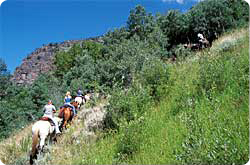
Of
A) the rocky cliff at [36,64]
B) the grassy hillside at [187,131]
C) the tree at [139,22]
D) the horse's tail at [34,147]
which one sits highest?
the rocky cliff at [36,64]

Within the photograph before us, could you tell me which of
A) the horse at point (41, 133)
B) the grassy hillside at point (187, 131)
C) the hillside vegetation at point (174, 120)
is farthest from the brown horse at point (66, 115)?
the grassy hillside at point (187, 131)

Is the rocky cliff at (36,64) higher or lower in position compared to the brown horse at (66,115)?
higher

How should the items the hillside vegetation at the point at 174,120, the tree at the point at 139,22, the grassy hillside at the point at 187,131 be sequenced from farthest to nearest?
the tree at the point at 139,22, the hillside vegetation at the point at 174,120, the grassy hillside at the point at 187,131

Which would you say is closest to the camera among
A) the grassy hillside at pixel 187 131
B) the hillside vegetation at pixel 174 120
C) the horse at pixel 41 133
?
the grassy hillside at pixel 187 131

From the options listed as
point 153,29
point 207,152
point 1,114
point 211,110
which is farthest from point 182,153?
point 153,29

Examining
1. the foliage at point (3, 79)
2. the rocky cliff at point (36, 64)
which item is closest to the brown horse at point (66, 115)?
the foliage at point (3, 79)

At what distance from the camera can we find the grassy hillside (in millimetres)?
4047

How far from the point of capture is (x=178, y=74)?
8.66 m

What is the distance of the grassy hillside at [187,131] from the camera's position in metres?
4.05

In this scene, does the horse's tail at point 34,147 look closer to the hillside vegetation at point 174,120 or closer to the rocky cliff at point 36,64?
the hillside vegetation at point 174,120

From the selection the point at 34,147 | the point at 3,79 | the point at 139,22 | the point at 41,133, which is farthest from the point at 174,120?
the point at 3,79

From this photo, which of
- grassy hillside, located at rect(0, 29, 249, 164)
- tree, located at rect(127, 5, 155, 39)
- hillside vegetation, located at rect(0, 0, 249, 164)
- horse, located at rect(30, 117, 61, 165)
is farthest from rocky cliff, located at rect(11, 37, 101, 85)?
grassy hillside, located at rect(0, 29, 249, 164)

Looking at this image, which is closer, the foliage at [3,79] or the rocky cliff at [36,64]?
the foliage at [3,79]

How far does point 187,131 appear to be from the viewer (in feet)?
16.8
